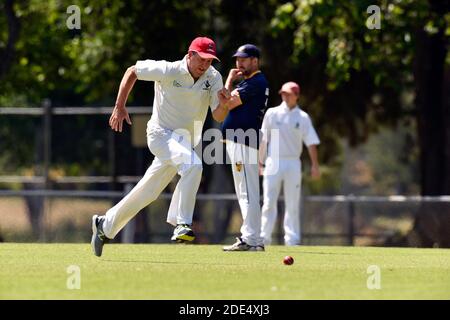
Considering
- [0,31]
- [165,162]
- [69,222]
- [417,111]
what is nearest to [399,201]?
[417,111]

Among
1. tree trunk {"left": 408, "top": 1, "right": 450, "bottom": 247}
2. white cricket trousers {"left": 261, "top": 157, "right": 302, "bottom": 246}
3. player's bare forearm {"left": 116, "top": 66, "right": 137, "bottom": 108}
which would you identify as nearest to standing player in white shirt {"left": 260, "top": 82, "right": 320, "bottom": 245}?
white cricket trousers {"left": 261, "top": 157, "right": 302, "bottom": 246}

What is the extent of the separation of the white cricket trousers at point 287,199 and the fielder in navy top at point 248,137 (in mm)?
3100

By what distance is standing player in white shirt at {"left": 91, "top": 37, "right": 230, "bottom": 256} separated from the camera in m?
13.1

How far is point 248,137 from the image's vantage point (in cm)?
1495

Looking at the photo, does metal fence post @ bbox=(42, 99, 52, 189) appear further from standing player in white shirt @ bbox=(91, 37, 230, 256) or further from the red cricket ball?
the red cricket ball

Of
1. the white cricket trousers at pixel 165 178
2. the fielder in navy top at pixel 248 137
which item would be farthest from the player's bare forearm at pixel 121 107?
the fielder in navy top at pixel 248 137

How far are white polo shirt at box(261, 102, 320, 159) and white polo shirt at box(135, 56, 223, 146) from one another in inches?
195

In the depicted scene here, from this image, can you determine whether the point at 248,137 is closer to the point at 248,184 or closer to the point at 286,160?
the point at 248,184

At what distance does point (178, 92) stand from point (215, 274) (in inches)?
96.3

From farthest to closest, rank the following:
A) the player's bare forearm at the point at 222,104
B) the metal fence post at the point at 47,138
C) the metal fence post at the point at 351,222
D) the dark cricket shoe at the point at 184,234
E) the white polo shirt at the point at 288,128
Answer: the metal fence post at the point at 47,138 → the metal fence post at the point at 351,222 → the white polo shirt at the point at 288,128 → the player's bare forearm at the point at 222,104 → the dark cricket shoe at the point at 184,234

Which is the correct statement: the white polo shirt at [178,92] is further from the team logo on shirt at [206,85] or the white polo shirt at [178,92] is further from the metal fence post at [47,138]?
the metal fence post at [47,138]

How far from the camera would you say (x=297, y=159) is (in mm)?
18828

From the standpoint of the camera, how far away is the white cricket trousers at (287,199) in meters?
18.3

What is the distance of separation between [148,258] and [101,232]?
52 centimetres
